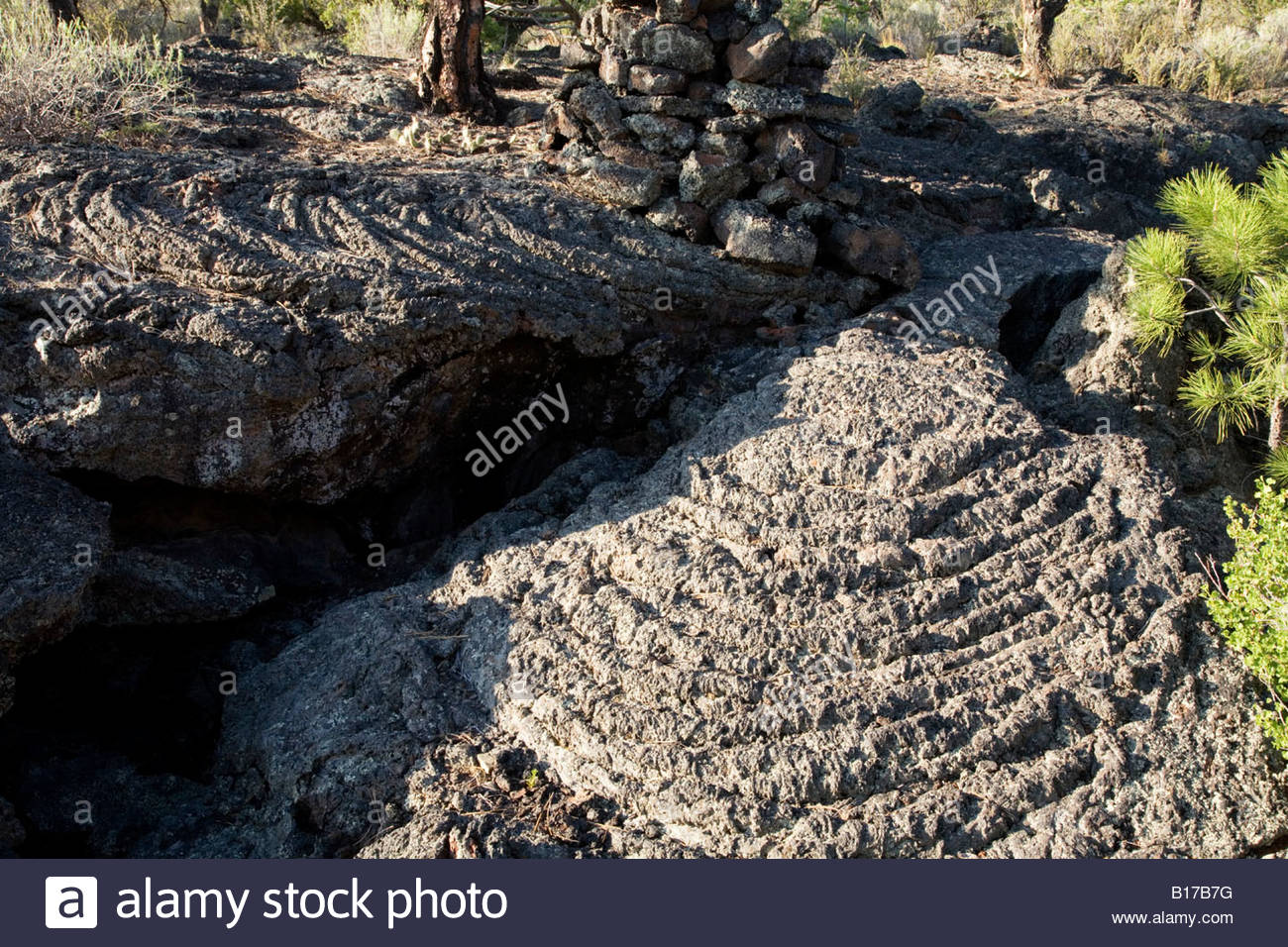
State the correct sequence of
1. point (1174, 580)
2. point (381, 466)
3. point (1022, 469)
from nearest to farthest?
point (1174, 580)
point (1022, 469)
point (381, 466)

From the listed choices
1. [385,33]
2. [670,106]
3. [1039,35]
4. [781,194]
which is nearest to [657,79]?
[670,106]

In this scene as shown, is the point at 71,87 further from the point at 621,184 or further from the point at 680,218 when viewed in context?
the point at 680,218

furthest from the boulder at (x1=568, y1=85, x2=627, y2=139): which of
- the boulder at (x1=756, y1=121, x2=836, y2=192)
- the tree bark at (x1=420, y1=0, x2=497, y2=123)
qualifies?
the tree bark at (x1=420, y1=0, x2=497, y2=123)

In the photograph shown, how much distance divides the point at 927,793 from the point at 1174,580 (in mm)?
1188

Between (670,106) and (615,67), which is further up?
(615,67)

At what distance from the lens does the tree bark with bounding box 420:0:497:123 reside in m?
6.17

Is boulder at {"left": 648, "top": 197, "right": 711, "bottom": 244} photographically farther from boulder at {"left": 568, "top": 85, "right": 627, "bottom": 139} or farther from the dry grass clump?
the dry grass clump

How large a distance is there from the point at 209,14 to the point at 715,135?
6.59 metres

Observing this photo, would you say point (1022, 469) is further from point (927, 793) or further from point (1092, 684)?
point (927, 793)

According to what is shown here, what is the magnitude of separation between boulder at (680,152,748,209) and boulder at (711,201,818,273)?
2.5 inches

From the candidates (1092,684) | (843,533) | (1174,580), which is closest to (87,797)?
(843,533)

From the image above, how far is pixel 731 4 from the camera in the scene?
5129 mm

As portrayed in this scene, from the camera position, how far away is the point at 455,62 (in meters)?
6.19

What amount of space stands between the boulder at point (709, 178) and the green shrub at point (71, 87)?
2.59 meters
